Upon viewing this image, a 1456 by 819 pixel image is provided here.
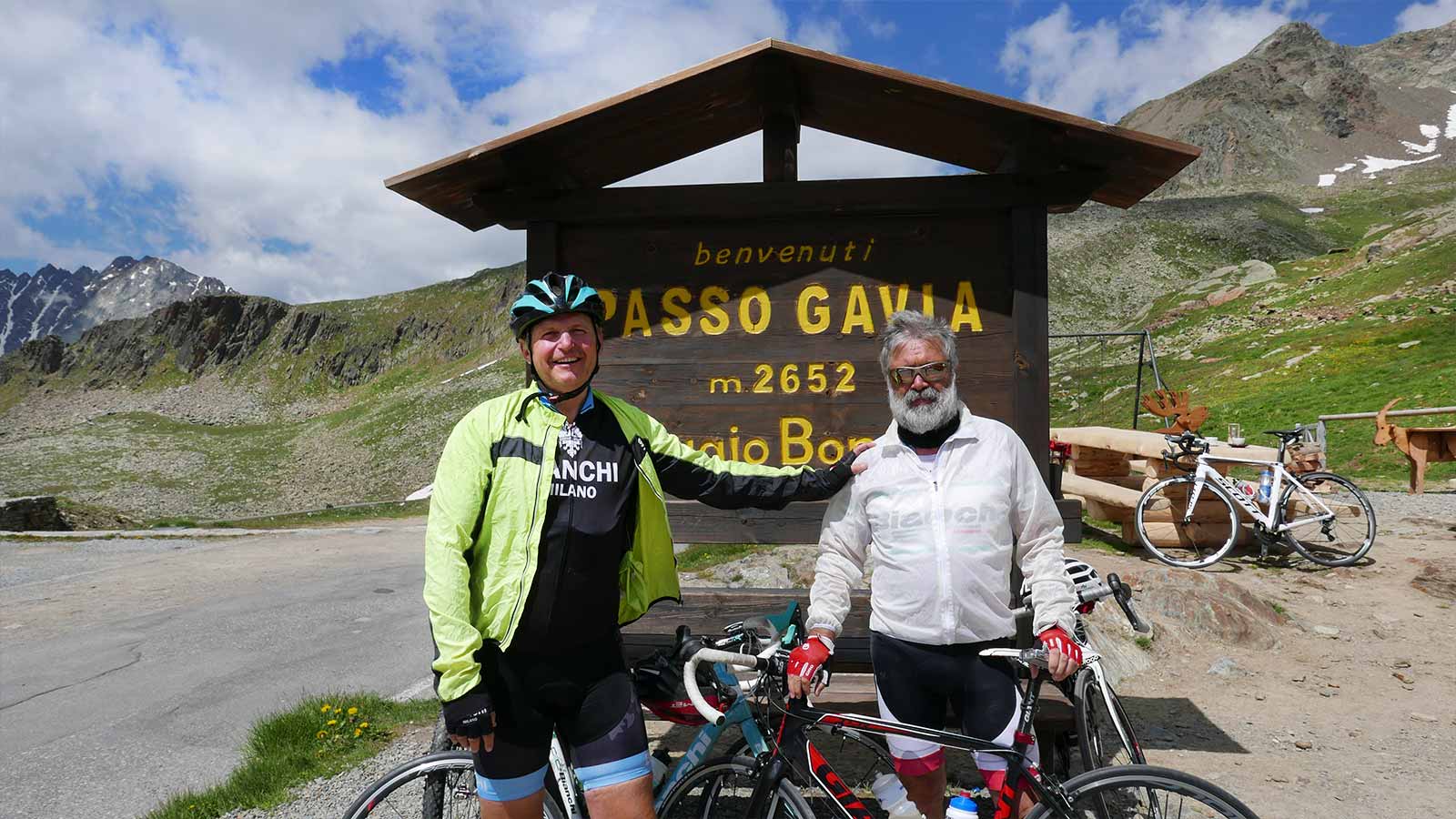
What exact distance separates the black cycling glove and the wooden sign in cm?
248

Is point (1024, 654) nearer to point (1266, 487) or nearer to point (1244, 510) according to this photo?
point (1244, 510)

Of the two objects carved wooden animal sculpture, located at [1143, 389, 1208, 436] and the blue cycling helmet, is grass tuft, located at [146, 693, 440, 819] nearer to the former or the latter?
the blue cycling helmet

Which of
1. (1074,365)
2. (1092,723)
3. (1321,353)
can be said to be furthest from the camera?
(1074,365)

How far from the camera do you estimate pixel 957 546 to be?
2934mm

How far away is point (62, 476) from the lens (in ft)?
219

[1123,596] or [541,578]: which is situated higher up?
[541,578]

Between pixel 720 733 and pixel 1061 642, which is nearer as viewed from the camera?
pixel 1061 642

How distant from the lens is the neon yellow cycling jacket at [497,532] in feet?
8.15

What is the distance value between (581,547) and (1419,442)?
1612 centimetres

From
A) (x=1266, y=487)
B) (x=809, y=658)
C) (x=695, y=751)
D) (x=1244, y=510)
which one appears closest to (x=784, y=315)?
(x=809, y=658)

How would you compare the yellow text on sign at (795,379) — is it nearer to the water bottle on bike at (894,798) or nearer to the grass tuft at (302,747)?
the water bottle on bike at (894,798)

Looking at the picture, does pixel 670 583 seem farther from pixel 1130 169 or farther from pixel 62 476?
pixel 62 476

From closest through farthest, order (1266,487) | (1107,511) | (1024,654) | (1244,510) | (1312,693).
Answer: (1024,654), (1312,693), (1244,510), (1266,487), (1107,511)

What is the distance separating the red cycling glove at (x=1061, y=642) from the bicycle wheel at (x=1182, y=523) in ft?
26.7
